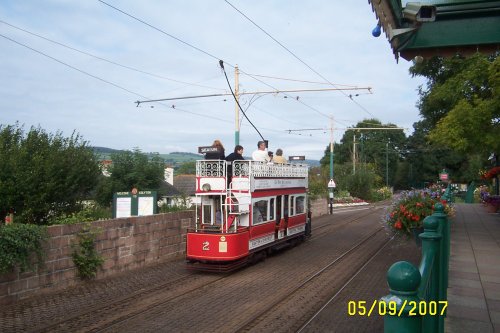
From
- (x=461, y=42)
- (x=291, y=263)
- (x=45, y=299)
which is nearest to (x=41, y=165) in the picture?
(x=45, y=299)

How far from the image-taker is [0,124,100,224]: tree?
14109 millimetres

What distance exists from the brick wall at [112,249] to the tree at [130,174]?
497cm

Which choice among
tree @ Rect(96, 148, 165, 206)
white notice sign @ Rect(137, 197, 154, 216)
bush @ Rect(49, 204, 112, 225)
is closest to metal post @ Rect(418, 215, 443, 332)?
bush @ Rect(49, 204, 112, 225)

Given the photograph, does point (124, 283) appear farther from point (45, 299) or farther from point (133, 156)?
point (133, 156)

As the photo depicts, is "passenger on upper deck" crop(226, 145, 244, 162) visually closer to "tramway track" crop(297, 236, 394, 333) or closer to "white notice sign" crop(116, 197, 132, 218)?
"white notice sign" crop(116, 197, 132, 218)

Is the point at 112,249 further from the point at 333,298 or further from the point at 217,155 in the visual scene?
the point at 333,298

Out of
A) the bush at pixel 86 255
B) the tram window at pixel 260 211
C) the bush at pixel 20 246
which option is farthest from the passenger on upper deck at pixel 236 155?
the bush at pixel 20 246

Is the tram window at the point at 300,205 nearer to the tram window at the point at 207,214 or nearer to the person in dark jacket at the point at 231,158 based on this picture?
the person in dark jacket at the point at 231,158

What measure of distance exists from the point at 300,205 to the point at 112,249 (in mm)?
8525

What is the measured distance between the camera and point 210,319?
829cm

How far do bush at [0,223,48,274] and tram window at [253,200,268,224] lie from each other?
605 cm

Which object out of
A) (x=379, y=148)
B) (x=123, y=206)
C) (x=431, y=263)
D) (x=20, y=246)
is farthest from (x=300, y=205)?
(x=379, y=148)

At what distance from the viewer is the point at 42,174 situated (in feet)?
48.4

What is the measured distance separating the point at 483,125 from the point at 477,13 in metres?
10.9
